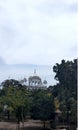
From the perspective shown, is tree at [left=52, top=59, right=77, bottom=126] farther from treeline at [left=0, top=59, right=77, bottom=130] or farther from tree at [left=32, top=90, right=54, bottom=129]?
tree at [left=32, top=90, right=54, bottom=129]

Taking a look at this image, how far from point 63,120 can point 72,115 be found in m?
4.48

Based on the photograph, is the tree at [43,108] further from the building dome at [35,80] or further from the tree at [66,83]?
the building dome at [35,80]

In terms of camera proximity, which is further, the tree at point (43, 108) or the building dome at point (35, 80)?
the building dome at point (35, 80)

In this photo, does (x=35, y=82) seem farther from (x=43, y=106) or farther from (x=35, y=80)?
(x=43, y=106)

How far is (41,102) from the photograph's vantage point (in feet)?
116

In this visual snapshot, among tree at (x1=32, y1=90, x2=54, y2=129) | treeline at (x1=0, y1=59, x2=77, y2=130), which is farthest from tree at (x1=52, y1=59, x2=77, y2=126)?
tree at (x1=32, y1=90, x2=54, y2=129)

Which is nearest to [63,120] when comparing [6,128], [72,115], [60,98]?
[60,98]

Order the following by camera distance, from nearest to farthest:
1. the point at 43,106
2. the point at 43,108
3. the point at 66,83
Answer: the point at 43,108 < the point at 43,106 < the point at 66,83

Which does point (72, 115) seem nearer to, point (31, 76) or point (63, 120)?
point (63, 120)

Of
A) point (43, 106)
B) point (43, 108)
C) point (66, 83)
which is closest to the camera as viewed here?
point (43, 108)

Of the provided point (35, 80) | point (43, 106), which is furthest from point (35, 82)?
point (43, 106)

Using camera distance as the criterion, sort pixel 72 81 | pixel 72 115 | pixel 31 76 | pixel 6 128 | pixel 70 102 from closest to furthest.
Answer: pixel 6 128 → pixel 72 115 → pixel 70 102 → pixel 72 81 → pixel 31 76

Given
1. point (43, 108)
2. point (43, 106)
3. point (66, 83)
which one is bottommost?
point (43, 108)

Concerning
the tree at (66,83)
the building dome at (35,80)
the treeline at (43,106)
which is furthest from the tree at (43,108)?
the building dome at (35,80)
